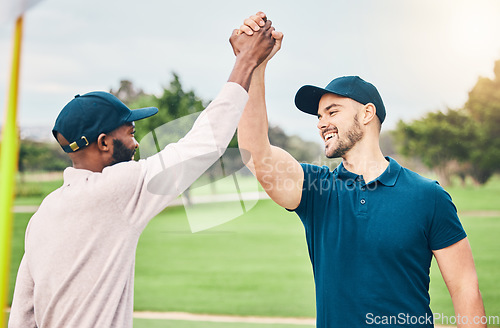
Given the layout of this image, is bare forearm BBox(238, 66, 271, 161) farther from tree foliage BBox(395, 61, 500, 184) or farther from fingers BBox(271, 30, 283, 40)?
tree foliage BBox(395, 61, 500, 184)

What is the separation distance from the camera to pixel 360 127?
5.42 feet

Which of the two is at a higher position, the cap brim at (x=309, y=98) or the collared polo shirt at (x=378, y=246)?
the cap brim at (x=309, y=98)

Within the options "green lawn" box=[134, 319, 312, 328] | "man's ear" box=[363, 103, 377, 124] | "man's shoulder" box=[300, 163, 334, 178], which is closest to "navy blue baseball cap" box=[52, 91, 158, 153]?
"man's shoulder" box=[300, 163, 334, 178]

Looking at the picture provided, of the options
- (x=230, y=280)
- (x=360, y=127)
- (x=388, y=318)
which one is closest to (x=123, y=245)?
(x=388, y=318)

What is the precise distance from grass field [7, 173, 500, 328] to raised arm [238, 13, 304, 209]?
5.31 metres

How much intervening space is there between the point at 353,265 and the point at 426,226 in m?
0.24

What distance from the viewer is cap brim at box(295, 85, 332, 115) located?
5.45ft

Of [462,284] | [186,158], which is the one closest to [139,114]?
[186,158]

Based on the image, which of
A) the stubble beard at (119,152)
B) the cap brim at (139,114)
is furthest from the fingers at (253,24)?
the stubble beard at (119,152)

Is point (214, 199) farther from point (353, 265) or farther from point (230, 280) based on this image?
point (230, 280)

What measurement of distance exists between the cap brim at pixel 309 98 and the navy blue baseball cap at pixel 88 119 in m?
0.64

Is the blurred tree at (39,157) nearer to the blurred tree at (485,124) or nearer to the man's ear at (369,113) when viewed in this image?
the blurred tree at (485,124)

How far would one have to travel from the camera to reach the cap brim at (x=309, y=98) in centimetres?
166

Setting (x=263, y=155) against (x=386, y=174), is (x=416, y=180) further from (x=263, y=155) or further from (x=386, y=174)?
(x=263, y=155)
